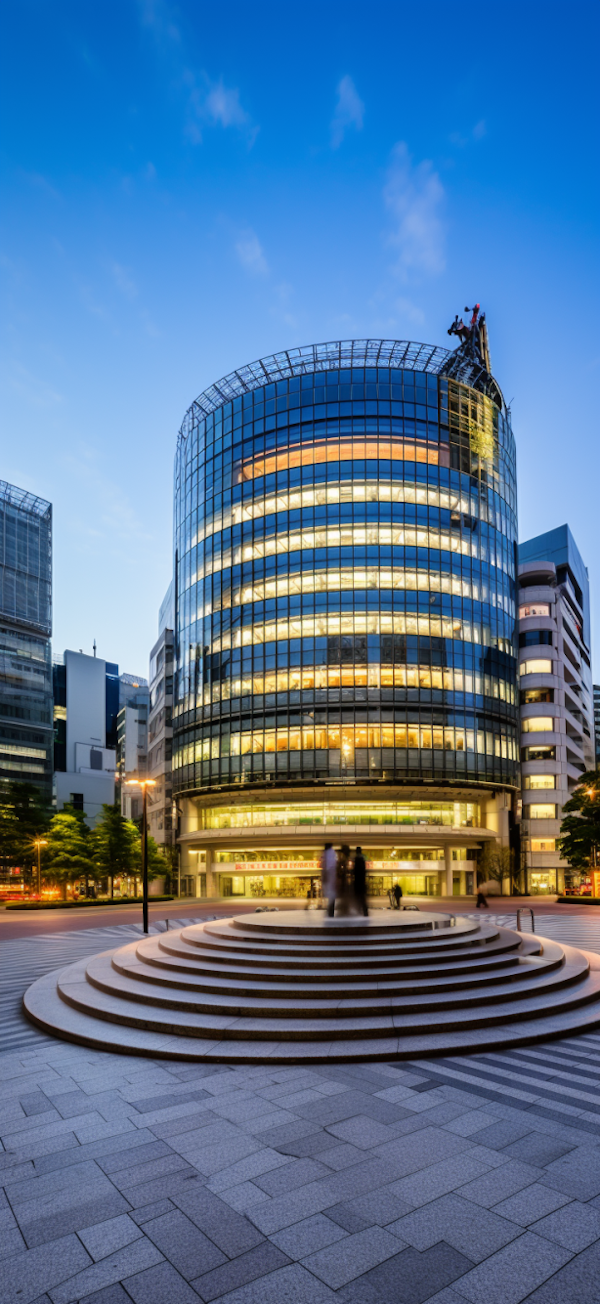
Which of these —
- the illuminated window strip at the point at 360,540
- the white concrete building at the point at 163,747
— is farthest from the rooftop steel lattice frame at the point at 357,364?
the white concrete building at the point at 163,747

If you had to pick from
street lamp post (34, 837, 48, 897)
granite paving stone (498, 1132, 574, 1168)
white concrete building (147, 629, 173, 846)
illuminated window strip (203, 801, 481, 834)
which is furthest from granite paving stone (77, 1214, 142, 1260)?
white concrete building (147, 629, 173, 846)

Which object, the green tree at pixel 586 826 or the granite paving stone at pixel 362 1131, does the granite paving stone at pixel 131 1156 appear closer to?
the granite paving stone at pixel 362 1131

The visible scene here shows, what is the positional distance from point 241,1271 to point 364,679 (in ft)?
190

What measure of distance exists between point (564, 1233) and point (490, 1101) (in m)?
3.28

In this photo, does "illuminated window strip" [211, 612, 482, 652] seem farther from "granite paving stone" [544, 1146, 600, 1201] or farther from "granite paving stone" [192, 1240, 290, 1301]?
"granite paving stone" [192, 1240, 290, 1301]

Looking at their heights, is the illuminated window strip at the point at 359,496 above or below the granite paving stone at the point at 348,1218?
above

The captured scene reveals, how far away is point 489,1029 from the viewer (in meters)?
12.6

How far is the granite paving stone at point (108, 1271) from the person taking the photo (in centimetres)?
552

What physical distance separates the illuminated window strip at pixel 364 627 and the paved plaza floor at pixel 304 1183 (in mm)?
53506

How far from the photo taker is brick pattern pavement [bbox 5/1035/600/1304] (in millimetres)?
5633

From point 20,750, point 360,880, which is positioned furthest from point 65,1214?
point 20,750

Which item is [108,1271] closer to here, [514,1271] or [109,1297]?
[109,1297]

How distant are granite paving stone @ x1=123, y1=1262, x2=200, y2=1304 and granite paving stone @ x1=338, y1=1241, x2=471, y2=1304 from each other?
1.25 m

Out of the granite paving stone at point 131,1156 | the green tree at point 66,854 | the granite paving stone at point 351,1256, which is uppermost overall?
the granite paving stone at point 351,1256
